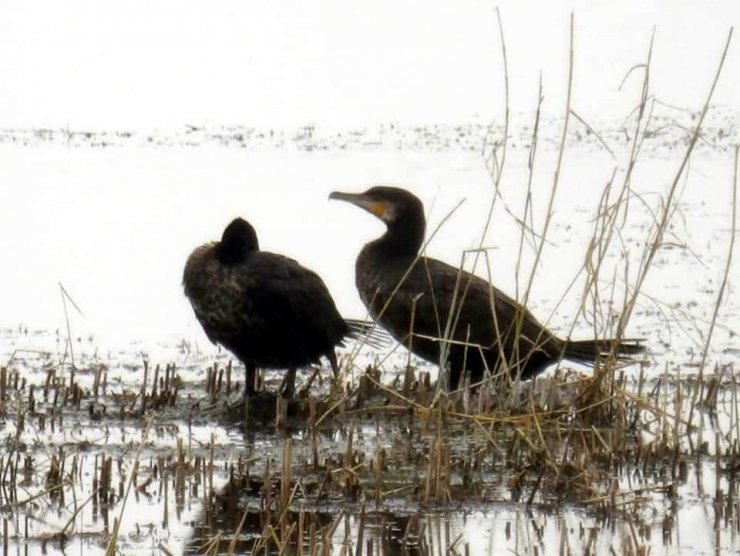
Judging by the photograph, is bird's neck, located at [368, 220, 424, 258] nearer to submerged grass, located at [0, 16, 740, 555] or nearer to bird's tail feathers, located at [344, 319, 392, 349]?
bird's tail feathers, located at [344, 319, 392, 349]

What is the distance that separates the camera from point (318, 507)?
6.27m

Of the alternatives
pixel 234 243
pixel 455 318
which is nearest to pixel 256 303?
pixel 234 243

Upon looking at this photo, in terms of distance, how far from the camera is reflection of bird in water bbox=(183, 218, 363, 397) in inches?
316

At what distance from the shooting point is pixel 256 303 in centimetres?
802

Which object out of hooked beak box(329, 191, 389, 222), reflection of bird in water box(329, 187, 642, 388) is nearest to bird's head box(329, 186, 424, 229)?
hooked beak box(329, 191, 389, 222)

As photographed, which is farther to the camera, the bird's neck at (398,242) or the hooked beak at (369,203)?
the hooked beak at (369,203)

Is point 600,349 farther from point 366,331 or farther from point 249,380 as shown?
point 249,380

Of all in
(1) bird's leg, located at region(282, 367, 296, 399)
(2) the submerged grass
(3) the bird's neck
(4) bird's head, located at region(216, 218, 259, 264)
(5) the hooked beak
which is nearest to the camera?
(2) the submerged grass

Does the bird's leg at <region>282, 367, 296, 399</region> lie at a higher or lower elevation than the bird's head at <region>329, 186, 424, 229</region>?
lower

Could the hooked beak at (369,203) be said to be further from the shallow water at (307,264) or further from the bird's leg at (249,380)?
the bird's leg at (249,380)

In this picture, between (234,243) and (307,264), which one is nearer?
(234,243)

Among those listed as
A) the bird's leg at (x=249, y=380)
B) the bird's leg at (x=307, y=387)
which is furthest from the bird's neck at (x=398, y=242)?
the bird's leg at (x=249, y=380)

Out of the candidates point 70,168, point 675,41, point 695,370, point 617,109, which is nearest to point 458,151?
point 70,168

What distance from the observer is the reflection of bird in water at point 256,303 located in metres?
8.03
